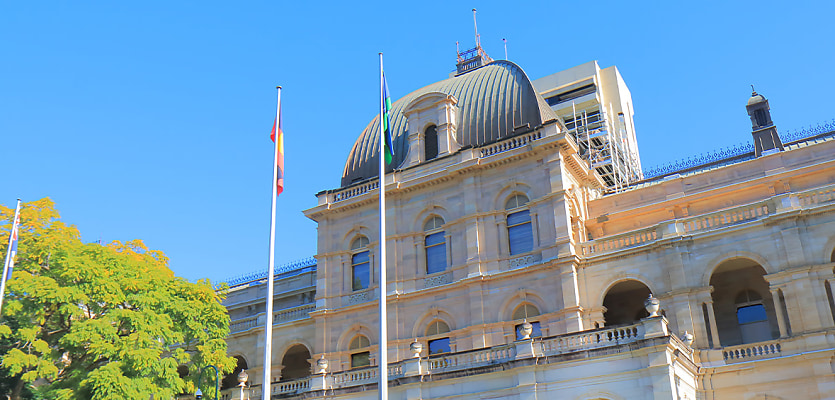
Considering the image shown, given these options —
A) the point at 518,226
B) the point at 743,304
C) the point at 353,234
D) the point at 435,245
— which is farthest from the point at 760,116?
the point at 353,234

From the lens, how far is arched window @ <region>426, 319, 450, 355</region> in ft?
118

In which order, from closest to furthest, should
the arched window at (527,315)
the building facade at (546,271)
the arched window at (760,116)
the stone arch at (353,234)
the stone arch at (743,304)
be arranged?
the building facade at (546,271), the stone arch at (743,304), the arched window at (527,315), the stone arch at (353,234), the arched window at (760,116)

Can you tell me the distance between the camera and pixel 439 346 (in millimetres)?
35969

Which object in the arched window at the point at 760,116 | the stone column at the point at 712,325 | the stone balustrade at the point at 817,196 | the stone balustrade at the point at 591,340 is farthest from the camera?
the arched window at the point at 760,116

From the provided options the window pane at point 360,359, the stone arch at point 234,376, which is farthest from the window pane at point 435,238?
the stone arch at point 234,376

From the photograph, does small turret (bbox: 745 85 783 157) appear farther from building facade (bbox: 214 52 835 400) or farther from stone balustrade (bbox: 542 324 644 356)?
stone balustrade (bbox: 542 324 644 356)

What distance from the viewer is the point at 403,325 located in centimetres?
3691

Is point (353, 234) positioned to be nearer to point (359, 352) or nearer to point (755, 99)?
point (359, 352)

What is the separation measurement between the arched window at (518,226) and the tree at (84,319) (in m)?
15.1

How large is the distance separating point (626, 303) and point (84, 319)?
2445 cm

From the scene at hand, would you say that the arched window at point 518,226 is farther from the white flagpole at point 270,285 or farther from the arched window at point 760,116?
the arched window at point 760,116

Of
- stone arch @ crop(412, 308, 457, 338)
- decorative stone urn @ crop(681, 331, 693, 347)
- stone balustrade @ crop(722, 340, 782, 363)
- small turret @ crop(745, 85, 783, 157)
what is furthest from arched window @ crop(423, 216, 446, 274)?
small turret @ crop(745, 85, 783, 157)

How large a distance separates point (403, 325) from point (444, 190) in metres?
7.14

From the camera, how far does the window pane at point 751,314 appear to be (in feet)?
109
